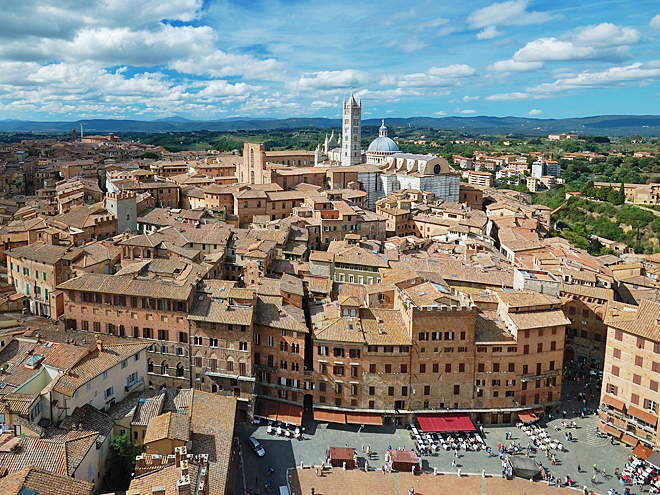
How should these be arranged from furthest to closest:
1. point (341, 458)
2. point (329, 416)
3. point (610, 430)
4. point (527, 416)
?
point (527, 416)
point (329, 416)
point (610, 430)
point (341, 458)

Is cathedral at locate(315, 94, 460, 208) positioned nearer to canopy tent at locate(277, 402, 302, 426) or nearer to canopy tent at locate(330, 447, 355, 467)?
canopy tent at locate(277, 402, 302, 426)

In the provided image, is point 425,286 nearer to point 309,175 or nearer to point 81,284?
point 81,284

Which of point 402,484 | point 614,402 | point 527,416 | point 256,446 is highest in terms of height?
point 614,402

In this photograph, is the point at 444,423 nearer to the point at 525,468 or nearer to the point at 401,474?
the point at 401,474

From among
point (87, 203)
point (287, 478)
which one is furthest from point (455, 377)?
point (87, 203)

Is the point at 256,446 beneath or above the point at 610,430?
above

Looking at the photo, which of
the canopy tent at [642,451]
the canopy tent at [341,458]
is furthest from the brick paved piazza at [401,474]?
the canopy tent at [642,451]

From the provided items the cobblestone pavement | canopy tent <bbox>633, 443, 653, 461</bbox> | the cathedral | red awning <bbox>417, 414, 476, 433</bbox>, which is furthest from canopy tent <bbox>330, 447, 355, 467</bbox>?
the cathedral

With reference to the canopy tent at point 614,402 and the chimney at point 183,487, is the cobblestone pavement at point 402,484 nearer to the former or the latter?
the canopy tent at point 614,402

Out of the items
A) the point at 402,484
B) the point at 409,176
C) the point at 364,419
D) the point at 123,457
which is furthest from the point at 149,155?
the point at 402,484
